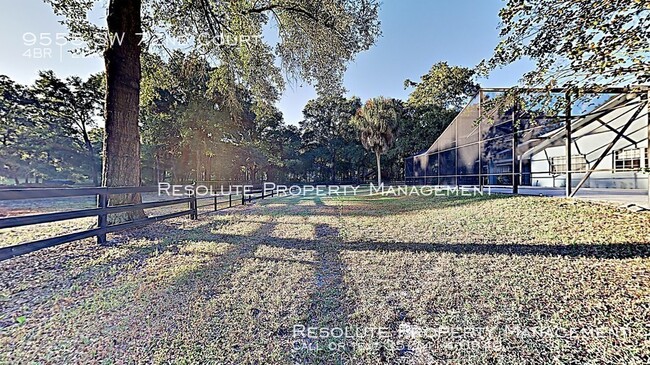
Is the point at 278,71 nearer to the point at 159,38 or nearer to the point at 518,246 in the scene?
the point at 159,38

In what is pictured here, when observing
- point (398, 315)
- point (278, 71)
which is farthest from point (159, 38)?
point (398, 315)

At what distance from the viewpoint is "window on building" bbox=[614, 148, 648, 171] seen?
328 inches

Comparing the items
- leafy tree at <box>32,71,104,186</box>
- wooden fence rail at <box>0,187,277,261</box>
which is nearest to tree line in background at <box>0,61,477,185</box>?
leafy tree at <box>32,71,104,186</box>

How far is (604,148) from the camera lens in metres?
9.16

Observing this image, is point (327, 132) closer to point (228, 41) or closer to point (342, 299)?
point (228, 41)

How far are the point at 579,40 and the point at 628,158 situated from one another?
353 inches

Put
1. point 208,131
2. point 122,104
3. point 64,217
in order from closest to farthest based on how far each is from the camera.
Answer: point 64,217, point 122,104, point 208,131

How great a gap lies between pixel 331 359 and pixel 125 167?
5104mm

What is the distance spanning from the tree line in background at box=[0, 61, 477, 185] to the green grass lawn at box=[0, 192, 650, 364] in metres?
6.94

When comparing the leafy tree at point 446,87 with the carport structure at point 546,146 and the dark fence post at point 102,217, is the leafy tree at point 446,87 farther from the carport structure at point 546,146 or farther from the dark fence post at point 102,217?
the dark fence post at point 102,217

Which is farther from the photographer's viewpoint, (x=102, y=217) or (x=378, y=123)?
(x=378, y=123)

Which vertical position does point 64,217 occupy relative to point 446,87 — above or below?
below

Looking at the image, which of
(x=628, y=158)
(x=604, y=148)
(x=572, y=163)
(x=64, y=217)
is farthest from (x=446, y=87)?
(x=64, y=217)

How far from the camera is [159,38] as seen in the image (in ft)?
24.6
